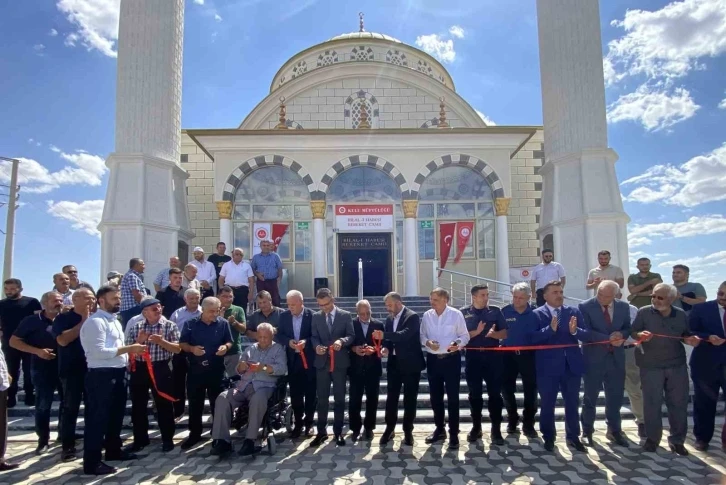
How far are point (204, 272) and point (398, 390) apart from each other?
434 cm

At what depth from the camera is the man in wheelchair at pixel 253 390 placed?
5.04 meters

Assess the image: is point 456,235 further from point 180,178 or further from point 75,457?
point 75,457

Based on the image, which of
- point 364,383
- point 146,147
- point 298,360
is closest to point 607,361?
point 364,383

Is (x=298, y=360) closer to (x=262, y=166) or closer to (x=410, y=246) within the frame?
(x=410, y=246)

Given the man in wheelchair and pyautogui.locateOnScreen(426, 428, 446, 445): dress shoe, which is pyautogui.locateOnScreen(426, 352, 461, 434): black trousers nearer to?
pyautogui.locateOnScreen(426, 428, 446, 445): dress shoe

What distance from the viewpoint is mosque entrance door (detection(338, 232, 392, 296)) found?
1334 cm

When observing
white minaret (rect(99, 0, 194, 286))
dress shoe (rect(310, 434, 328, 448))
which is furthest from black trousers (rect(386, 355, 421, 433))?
white minaret (rect(99, 0, 194, 286))

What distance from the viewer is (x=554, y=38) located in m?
12.4

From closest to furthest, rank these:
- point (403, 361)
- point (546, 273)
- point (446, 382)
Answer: point (446, 382), point (403, 361), point (546, 273)

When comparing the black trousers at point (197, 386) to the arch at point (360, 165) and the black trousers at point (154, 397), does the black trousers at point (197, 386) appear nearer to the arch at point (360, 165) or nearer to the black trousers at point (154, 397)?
the black trousers at point (154, 397)

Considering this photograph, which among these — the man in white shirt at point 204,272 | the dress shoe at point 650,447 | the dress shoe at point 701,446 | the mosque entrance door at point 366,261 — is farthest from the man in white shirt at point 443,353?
the mosque entrance door at point 366,261

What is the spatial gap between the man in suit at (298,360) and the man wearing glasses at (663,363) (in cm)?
360

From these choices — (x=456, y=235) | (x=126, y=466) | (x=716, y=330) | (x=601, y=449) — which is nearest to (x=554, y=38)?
(x=456, y=235)

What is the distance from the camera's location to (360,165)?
43.4 ft
